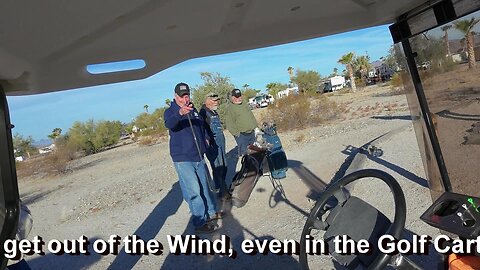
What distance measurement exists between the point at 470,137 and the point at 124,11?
166 centimetres

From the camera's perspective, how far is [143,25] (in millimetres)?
1444

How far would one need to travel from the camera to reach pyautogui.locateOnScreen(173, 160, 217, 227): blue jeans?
471cm

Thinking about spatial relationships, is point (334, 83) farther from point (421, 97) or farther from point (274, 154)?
point (421, 97)

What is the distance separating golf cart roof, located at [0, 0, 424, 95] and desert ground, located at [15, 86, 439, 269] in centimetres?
132

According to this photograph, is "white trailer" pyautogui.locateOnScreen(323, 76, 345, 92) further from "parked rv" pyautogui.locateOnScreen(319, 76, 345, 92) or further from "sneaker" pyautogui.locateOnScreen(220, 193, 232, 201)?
"sneaker" pyautogui.locateOnScreen(220, 193, 232, 201)

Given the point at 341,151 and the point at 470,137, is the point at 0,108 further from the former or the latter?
the point at 341,151

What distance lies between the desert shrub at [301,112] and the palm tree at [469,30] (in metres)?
15.5

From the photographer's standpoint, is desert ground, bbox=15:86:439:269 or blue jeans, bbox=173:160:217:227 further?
blue jeans, bbox=173:160:217:227

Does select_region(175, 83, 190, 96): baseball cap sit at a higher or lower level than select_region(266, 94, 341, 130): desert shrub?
higher

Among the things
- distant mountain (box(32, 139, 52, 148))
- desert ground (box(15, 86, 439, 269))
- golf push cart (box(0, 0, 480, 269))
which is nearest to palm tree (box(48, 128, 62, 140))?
distant mountain (box(32, 139, 52, 148))

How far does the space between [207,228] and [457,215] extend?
11.7ft

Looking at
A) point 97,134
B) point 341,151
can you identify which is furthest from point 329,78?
point 341,151

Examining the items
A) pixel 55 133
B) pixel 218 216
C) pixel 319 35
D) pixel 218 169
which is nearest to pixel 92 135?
pixel 55 133

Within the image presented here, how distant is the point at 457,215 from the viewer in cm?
160
